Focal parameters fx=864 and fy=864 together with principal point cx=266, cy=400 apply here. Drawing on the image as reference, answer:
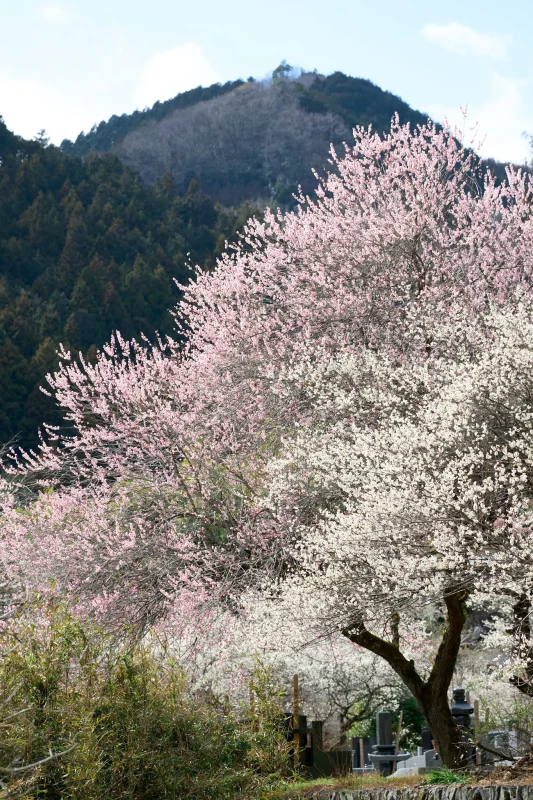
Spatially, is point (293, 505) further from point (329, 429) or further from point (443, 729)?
point (443, 729)

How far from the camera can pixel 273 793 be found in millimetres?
7684

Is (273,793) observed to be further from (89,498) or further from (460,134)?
(460,134)

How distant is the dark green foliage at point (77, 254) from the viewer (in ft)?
111

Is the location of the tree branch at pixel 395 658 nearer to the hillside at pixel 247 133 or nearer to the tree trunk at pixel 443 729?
the tree trunk at pixel 443 729

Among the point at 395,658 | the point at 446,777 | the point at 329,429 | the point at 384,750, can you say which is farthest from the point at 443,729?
the point at 329,429

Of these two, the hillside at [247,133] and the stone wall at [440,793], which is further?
the hillside at [247,133]

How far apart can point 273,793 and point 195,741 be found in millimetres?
1016

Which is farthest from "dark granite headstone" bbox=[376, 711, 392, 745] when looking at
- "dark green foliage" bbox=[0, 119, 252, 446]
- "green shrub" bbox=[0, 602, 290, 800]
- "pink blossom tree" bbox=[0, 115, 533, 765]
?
"dark green foliage" bbox=[0, 119, 252, 446]

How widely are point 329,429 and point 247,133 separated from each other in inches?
3382

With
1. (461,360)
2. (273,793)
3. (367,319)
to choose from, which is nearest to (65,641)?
(273,793)

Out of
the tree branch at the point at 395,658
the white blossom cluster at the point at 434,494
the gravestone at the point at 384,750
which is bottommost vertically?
the gravestone at the point at 384,750

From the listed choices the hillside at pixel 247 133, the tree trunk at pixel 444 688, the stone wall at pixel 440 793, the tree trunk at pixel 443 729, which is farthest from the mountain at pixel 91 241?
the stone wall at pixel 440 793

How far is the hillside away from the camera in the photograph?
3201 inches

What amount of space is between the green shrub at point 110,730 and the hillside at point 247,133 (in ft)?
222
